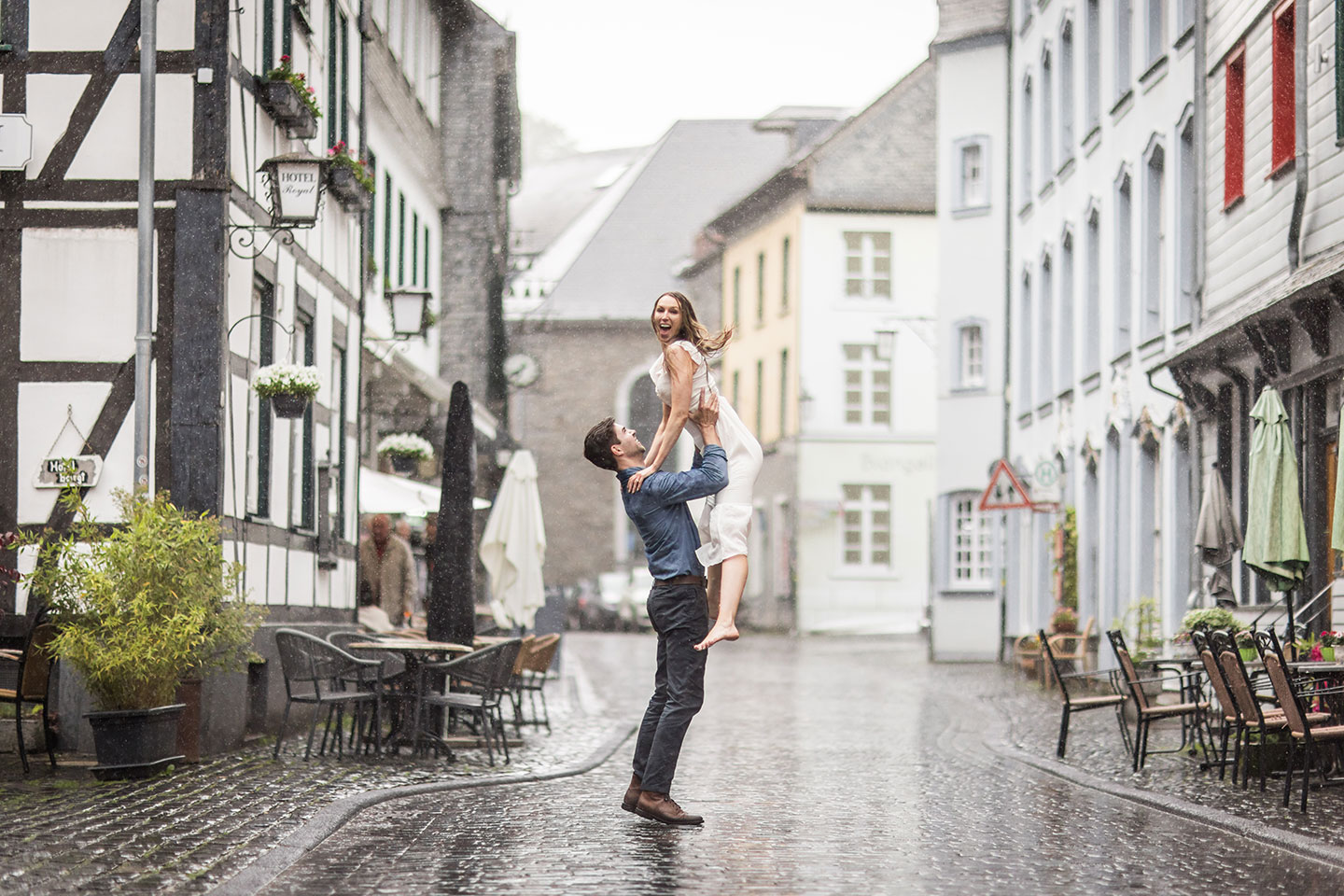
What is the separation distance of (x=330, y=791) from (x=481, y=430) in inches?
855

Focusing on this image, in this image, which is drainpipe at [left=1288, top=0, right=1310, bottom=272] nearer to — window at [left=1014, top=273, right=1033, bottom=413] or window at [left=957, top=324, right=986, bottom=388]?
window at [left=1014, top=273, right=1033, bottom=413]

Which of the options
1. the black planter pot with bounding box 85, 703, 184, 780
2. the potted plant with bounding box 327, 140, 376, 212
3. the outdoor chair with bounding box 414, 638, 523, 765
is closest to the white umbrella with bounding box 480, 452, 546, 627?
the potted plant with bounding box 327, 140, 376, 212

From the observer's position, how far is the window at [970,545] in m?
36.2

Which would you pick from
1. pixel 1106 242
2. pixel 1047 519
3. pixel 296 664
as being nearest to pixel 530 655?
pixel 296 664

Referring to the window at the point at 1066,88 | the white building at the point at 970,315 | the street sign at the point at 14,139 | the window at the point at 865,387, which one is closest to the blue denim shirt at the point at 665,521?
the street sign at the point at 14,139

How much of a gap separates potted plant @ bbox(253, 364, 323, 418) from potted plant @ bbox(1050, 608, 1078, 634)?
46.3 feet

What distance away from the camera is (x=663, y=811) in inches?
361

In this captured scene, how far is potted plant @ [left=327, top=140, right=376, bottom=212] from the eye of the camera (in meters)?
16.4

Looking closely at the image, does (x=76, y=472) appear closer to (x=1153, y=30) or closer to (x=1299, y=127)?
(x=1299, y=127)

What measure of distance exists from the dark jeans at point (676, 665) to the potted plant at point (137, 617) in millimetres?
3575

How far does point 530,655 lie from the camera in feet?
53.6

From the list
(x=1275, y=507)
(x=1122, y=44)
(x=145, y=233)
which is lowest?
(x=1275, y=507)

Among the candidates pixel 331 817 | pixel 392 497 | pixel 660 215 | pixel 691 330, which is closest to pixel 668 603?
pixel 691 330

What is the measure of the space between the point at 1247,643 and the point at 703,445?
5.75 metres
